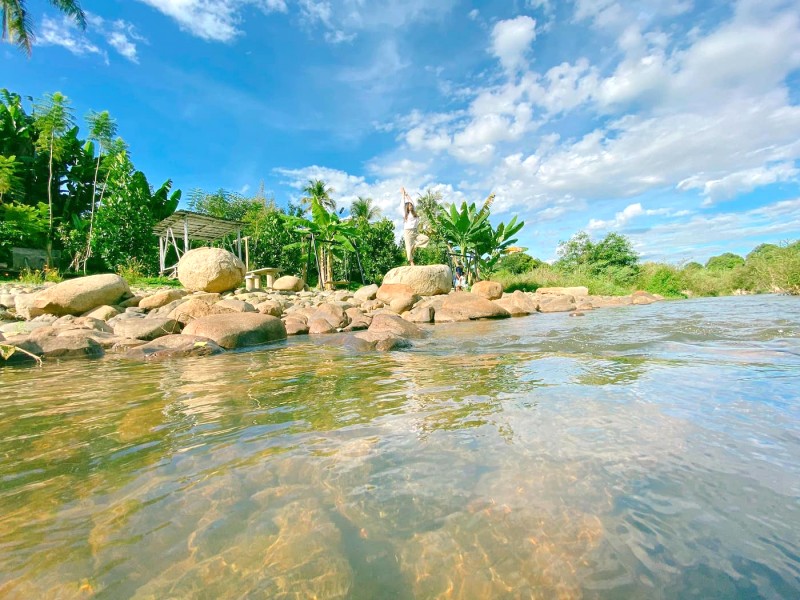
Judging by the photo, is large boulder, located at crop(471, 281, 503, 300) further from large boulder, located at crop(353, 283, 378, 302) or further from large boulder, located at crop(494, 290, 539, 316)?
large boulder, located at crop(353, 283, 378, 302)

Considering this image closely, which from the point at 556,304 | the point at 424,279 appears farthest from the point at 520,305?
the point at 424,279

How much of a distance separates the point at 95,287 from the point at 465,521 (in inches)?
427

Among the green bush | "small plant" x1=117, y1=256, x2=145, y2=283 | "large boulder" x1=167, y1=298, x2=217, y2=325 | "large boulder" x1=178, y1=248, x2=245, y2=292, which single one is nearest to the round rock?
"large boulder" x1=178, y1=248, x2=245, y2=292

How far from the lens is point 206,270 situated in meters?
13.1

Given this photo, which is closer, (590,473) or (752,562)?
(752,562)

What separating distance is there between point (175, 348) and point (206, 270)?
28.2ft

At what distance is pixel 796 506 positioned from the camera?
123cm

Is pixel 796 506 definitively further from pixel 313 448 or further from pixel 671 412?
pixel 313 448

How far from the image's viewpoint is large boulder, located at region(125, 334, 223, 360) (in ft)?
17.1

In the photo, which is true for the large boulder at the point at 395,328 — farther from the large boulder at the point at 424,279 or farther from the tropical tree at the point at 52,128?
the tropical tree at the point at 52,128

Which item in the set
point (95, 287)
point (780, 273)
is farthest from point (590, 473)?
point (780, 273)

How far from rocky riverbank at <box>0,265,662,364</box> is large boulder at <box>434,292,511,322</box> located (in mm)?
27

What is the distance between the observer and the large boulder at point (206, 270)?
13109 millimetres

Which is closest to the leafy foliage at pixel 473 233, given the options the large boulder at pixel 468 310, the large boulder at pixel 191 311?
the large boulder at pixel 468 310
